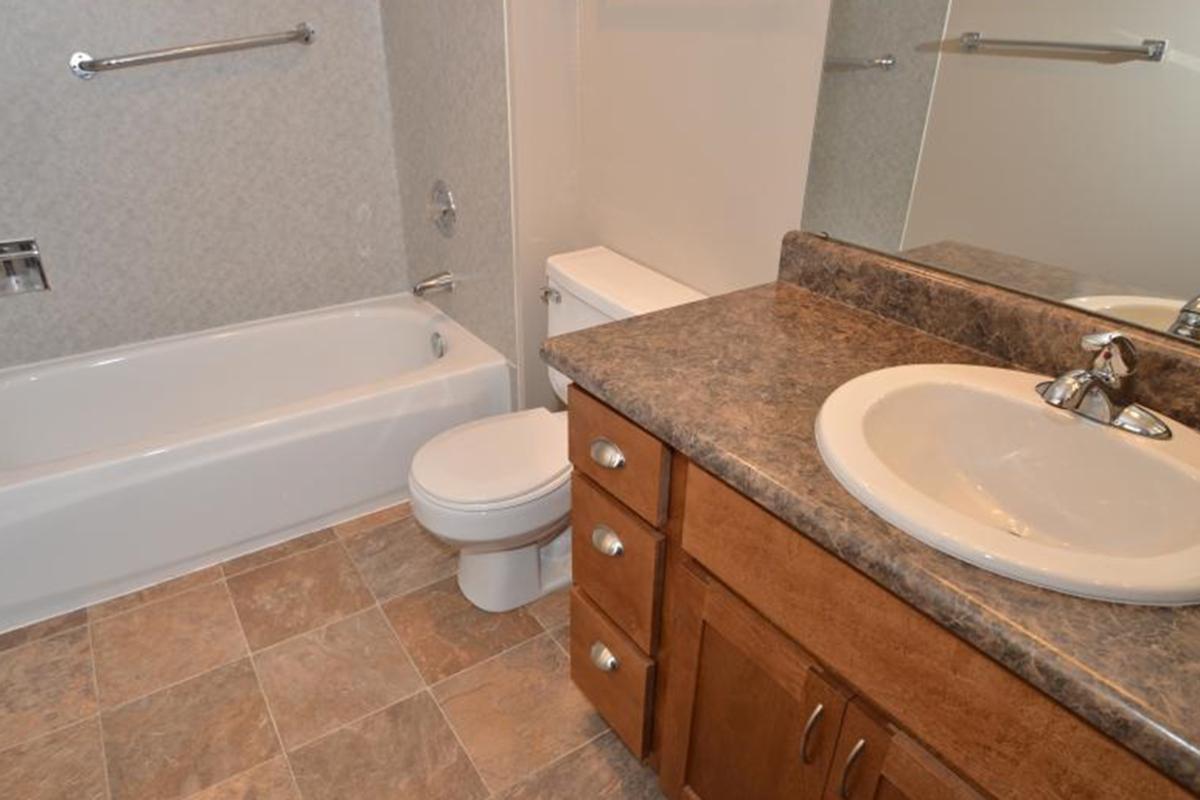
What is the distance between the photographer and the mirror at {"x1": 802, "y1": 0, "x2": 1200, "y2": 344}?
0.95m

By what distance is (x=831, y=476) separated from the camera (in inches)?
33.7

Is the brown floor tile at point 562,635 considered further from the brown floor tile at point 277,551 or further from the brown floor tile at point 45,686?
the brown floor tile at point 45,686

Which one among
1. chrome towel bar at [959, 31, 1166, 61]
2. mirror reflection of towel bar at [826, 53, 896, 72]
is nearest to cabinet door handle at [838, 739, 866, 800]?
chrome towel bar at [959, 31, 1166, 61]

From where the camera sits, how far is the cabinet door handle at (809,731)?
90cm

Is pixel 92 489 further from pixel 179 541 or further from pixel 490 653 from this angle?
pixel 490 653

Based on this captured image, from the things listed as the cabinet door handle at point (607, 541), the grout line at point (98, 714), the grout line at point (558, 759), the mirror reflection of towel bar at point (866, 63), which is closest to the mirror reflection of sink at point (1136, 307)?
the mirror reflection of towel bar at point (866, 63)

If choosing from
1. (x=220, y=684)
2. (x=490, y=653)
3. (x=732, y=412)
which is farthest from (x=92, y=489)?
(x=732, y=412)

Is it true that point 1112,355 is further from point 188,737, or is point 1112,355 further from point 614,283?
point 188,737

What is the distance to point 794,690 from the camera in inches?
37.1

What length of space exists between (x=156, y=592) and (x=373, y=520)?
56 centimetres

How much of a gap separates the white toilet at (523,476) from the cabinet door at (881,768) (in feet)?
3.01

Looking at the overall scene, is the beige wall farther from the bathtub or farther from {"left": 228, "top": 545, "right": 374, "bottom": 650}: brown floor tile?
{"left": 228, "top": 545, "right": 374, "bottom": 650}: brown floor tile

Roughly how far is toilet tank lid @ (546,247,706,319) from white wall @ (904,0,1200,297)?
63 cm

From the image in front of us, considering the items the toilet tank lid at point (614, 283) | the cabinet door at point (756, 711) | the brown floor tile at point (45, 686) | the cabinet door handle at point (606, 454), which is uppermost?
the toilet tank lid at point (614, 283)
